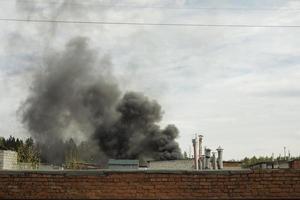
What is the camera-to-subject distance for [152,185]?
35.2ft

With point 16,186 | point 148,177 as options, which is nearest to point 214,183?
point 148,177

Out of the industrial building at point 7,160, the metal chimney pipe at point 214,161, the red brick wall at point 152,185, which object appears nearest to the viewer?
the red brick wall at point 152,185

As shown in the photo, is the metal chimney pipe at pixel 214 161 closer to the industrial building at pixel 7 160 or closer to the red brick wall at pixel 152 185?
the industrial building at pixel 7 160

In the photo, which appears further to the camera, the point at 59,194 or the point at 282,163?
the point at 282,163

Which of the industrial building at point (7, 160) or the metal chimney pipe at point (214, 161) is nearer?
the industrial building at point (7, 160)

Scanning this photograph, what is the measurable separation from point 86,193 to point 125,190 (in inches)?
35.3

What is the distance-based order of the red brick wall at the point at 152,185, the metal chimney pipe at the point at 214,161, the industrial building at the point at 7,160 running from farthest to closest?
the metal chimney pipe at the point at 214,161 → the industrial building at the point at 7,160 → the red brick wall at the point at 152,185

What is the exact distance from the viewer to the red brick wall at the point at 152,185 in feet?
34.4

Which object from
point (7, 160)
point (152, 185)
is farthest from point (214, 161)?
point (152, 185)

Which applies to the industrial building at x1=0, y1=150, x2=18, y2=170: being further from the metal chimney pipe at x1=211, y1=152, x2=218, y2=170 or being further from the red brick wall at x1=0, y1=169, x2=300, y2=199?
the metal chimney pipe at x1=211, y1=152, x2=218, y2=170

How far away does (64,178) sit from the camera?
35.7 ft

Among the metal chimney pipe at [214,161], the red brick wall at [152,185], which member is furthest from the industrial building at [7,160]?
the metal chimney pipe at [214,161]

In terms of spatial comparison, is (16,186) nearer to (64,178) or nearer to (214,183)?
(64,178)

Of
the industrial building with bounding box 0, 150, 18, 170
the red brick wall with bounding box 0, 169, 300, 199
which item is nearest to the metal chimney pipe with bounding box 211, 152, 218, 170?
the industrial building with bounding box 0, 150, 18, 170
